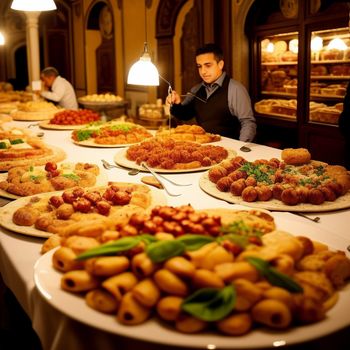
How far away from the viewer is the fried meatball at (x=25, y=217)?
5.90 feet

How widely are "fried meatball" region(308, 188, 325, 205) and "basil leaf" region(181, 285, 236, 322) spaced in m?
1.02

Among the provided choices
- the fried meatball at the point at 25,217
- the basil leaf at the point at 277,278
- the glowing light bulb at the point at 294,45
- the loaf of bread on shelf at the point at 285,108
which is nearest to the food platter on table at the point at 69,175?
the fried meatball at the point at 25,217

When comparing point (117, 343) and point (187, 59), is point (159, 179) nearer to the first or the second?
point (117, 343)

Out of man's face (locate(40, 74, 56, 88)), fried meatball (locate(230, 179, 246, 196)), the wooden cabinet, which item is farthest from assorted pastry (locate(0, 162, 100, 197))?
man's face (locate(40, 74, 56, 88))

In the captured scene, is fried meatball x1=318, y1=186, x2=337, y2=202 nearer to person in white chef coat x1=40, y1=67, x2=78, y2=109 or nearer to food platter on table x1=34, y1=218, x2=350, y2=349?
food platter on table x1=34, y1=218, x2=350, y2=349

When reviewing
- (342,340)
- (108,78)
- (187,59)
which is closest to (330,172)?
(342,340)

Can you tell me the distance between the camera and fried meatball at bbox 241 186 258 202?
81.0 inches

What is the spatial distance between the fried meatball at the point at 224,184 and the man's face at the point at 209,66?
2.26 m

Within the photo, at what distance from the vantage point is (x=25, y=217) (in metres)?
1.80

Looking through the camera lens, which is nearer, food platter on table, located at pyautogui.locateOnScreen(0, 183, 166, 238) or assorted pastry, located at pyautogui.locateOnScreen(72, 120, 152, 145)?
food platter on table, located at pyautogui.locateOnScreen(0, 183, 166, 238)

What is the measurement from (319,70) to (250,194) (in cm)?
414

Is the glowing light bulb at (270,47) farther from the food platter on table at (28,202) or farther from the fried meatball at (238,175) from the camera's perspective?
the food platter on table at (28,202)

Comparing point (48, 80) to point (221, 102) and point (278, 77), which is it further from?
point (221, 102)

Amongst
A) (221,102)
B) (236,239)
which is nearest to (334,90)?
(221,102)
